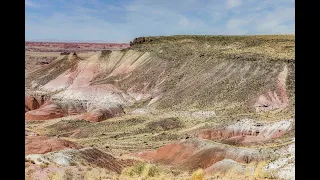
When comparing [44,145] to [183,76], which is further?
[183,76]

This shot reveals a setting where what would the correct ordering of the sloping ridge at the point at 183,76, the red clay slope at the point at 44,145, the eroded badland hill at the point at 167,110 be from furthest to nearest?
the sloping ridge at the point at 183,76
the red clay slope at the point at 44,145
the eroded badland hill at the point at 167,110

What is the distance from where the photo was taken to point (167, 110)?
2345 inches

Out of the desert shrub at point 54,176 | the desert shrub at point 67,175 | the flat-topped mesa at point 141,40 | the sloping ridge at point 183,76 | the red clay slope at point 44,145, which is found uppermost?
the flat-topped mesa at point 141,40

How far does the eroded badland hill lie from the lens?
2756 centimetres

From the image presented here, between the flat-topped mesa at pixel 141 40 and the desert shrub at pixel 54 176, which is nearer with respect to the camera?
the desert shrub at pixel 54 176

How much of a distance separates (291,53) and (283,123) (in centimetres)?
3128

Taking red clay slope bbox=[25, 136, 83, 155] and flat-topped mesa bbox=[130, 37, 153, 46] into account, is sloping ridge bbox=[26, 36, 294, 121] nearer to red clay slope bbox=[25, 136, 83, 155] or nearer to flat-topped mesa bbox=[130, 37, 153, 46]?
flat-topped mesa bbox=[130, 37, 153, 46]

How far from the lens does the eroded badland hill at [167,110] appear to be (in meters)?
27.6

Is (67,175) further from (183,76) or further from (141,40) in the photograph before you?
(141,40)

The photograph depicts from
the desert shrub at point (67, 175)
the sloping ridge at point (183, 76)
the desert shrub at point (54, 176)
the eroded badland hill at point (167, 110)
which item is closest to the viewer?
the desert shrub at point (54, 176)

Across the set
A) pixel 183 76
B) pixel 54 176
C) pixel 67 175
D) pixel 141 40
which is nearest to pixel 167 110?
pixel 183 76

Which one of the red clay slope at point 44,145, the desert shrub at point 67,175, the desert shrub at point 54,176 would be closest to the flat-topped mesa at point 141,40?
the red clay slope at point 44,145

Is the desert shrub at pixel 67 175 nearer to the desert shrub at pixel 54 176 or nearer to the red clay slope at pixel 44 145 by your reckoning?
the desert shrub at pixel 54 176
